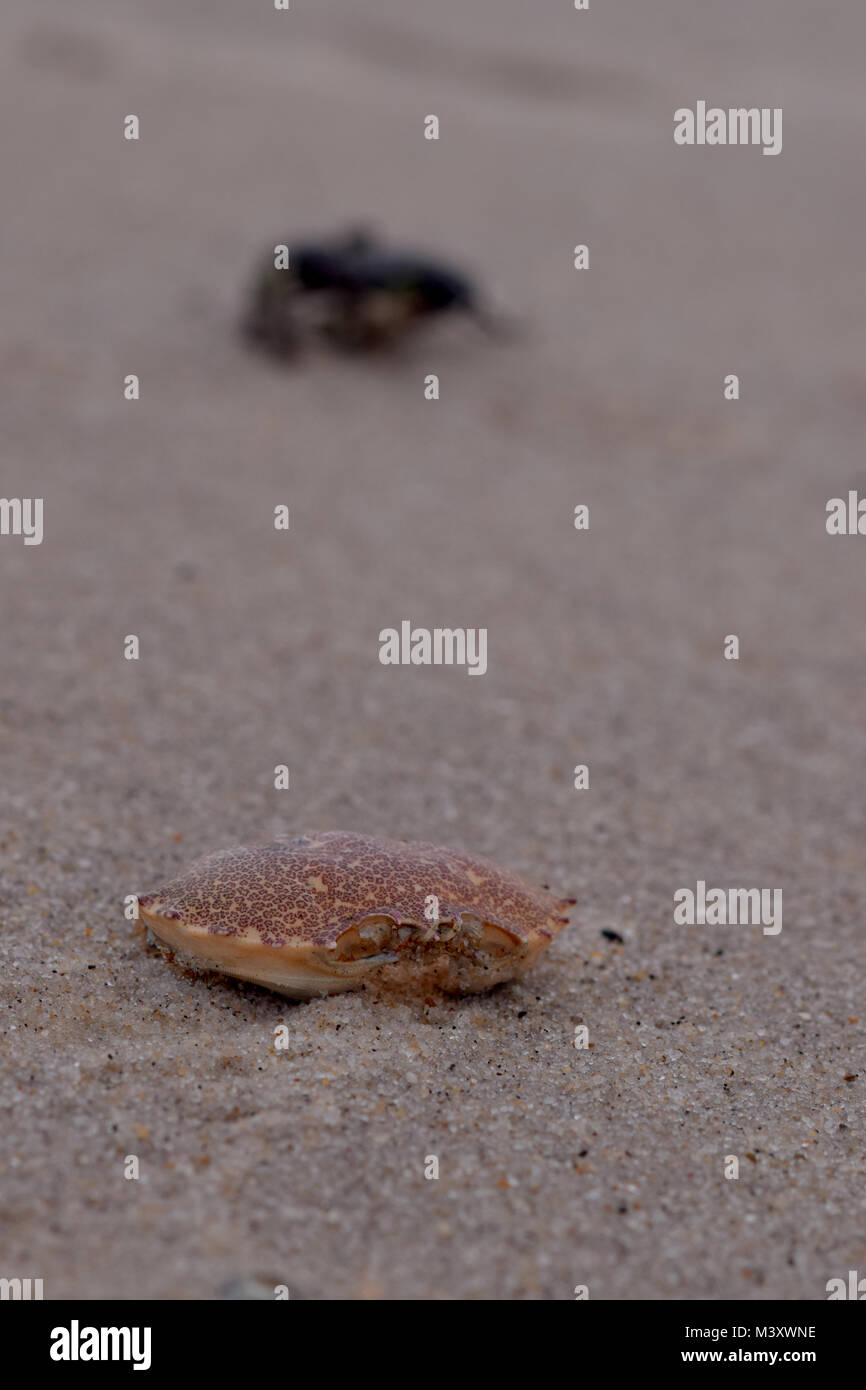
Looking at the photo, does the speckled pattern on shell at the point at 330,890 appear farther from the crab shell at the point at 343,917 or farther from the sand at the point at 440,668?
the sand at the point at 440,668

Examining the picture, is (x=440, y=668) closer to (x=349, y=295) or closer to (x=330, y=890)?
(x=330, y=890)

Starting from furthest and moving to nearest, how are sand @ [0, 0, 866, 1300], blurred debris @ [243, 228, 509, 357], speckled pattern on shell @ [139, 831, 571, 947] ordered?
blurred debris @ [243, 228, 509, 357]
speckled pattern on shell @ [139, 831, 571, 947]
sand @ [0, 0, 866, 1300]

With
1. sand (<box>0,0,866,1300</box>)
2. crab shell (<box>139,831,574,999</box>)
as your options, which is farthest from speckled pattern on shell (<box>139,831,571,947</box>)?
sand (<box>0,0,866,1300</box>)

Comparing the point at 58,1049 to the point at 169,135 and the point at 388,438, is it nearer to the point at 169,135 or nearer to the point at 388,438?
the point at 388,438

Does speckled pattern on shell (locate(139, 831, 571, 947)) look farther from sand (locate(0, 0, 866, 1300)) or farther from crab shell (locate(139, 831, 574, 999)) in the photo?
sand (locate(0, 0, 866, 1300))

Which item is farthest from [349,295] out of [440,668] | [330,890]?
[330,890]
